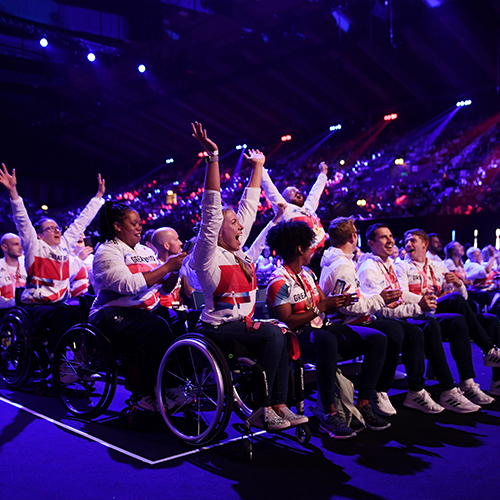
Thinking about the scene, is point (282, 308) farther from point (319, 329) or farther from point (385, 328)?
point (385, 328)

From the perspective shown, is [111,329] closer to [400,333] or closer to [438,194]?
[400,333]

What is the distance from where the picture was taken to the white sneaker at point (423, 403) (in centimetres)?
306

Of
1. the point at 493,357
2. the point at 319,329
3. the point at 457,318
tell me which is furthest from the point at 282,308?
the point at 493,357

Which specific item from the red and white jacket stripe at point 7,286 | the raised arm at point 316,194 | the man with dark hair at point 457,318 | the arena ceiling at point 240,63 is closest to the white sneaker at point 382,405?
the man with dark hair at point 457,318

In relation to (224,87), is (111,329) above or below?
below

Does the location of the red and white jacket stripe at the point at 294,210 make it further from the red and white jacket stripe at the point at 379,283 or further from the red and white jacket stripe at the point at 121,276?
the red and white jacket stripe at the point at 121,276

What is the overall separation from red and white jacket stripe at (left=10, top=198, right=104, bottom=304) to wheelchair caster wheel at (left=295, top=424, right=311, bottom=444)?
222 cm

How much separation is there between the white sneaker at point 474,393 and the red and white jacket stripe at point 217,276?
165cm

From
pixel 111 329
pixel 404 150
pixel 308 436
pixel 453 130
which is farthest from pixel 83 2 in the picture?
pixel 308 436

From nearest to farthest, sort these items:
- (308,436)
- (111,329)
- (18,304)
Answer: (308,436) < (111,329) < (18,304)

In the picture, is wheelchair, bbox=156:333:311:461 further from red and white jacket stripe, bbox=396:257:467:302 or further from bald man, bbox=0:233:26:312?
bald man, bbox=0:233:26:312

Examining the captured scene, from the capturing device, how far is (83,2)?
11.9 meters

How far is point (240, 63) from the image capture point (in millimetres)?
15125

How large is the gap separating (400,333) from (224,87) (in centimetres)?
1516
